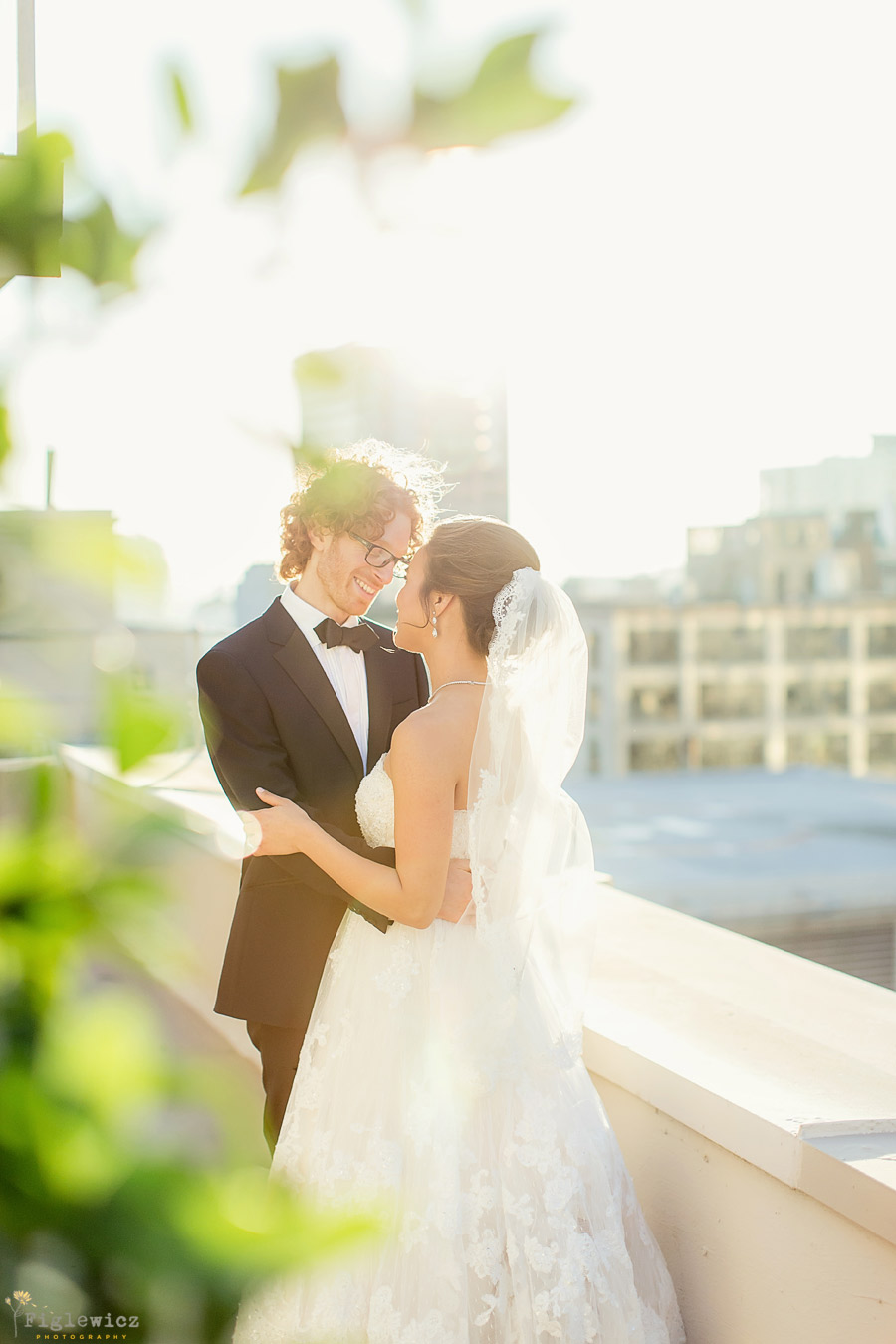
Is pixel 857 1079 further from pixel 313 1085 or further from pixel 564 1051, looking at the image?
pixel 313 1085

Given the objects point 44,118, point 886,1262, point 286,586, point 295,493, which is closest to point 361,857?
point 286,586

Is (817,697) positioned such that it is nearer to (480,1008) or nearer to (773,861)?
(773,861)

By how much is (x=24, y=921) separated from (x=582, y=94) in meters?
0.31

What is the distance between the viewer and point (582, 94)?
341mm

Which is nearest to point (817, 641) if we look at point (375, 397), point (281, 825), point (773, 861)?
point (773, 861)

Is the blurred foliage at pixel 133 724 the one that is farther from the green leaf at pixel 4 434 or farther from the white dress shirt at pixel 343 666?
the white dress shirt at pixel 343 666

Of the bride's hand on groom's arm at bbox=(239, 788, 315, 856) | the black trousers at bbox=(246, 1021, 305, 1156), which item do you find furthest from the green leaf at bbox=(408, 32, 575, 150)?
the black trousers at bbox=(246, 1021, 305, 1156)

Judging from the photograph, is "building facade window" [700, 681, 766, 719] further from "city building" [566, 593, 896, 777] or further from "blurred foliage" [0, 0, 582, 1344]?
"blurred foliage" [0, 0, 582, 1344]

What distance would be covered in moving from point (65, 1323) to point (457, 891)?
5.83 feet

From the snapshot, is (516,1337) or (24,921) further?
(516,1337)

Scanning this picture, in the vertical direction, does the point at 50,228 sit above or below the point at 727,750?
above

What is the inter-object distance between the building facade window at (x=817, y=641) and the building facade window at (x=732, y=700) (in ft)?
11.3

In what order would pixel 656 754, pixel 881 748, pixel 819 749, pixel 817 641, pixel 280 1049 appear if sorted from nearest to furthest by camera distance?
pixel 280 1049 → pixel 656 754 → pixel 817 641 → pixel 819 749 → pixel 881 748

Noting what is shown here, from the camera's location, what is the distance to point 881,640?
79.7 meters
